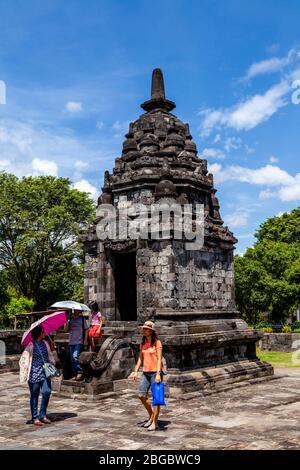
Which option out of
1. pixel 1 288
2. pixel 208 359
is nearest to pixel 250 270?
pixel 1 288

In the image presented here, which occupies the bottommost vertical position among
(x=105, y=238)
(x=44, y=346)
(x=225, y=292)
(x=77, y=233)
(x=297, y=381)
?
(x=297, y=381)

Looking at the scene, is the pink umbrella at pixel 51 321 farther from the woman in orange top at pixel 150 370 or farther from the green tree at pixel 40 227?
the green tree at pixel 40 227

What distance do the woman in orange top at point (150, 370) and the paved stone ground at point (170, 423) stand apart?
0.86 feet

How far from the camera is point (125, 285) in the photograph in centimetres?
1458

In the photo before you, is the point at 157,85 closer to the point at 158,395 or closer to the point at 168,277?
the point at 168,277

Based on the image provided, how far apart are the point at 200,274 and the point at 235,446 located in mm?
6638

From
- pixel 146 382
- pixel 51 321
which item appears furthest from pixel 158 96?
pixel 146 382

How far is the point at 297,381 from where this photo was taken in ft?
43.5

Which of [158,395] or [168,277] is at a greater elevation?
[168,277]

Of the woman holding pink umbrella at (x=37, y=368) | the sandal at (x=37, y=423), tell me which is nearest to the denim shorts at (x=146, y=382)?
the woman holding pink umbrella at (x=37, y=368)

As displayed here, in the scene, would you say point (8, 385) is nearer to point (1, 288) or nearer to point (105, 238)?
point (105, 238)

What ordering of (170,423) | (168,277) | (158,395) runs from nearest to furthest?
(158,395) < (170,423) < (168,277)

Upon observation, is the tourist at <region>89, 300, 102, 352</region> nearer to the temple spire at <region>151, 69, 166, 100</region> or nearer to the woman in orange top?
the woman in orange top

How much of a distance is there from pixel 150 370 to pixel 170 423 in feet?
3.98
